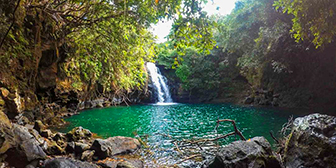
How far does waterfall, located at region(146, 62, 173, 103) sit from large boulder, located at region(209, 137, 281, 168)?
79.1 ft

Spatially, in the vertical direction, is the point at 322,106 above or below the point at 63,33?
below

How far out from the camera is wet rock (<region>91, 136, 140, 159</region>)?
5.82 metres

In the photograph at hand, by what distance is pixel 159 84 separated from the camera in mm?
29016

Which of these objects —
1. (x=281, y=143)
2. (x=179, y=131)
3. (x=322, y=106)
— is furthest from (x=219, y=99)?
(x=281, y=143)

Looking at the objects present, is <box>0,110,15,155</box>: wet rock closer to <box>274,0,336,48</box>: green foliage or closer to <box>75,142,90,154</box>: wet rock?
<box>75,142,90,154</box>: wet rock

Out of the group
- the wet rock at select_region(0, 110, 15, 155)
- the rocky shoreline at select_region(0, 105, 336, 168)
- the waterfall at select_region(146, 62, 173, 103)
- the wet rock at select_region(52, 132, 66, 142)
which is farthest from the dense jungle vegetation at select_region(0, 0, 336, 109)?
the waterfall at select_region(146, 62, 173, 103)

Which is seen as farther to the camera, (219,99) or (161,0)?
(219,99)

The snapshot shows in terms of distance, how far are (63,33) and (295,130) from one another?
892cm

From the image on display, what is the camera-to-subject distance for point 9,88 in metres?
7.02

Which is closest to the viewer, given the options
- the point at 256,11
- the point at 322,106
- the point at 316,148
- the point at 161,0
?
the point at 161,0

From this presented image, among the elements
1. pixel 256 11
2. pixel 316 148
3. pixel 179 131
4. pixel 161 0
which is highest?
pixel 256 11

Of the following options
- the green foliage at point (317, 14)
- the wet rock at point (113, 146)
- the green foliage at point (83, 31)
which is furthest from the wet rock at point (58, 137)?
the green foliage at point (317, 14)

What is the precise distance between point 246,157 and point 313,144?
4.61 ft

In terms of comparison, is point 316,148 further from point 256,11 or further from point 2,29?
point 256,11
